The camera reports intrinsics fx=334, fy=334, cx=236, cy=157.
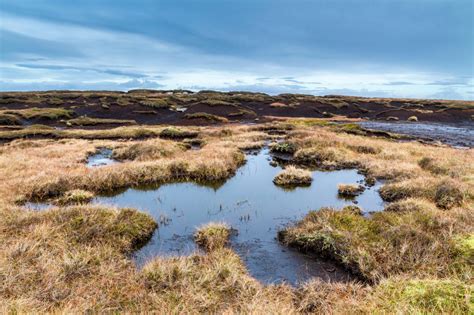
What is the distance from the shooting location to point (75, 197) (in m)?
16.3

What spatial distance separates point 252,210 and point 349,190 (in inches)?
237

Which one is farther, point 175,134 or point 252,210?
point 175,134

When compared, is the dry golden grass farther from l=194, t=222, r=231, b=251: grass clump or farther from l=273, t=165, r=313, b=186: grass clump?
l=273, t=165, r=313, b=186: grass clump

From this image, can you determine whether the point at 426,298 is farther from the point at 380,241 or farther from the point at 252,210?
the point at 252,210

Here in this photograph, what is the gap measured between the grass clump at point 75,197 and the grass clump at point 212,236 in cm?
686

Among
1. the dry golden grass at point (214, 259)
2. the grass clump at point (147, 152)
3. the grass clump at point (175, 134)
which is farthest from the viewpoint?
the grass clump at point (175, 134)

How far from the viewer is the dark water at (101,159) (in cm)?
2542

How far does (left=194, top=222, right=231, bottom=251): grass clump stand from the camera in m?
11.8

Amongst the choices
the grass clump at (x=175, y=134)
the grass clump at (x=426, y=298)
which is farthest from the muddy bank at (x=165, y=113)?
the grass clump at (x=426, y=298)

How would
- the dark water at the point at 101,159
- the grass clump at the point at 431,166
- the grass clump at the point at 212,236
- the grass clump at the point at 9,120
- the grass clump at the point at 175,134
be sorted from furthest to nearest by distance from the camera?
1. the grass clump at the point at 9,120
2. the grass clump at the point at 175,134
3. the dark water at the point at 101,159
4. the grass clump at the point at 431,166
5. the grass clump at the point at 212,236

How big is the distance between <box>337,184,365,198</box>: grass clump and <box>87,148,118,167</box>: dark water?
665 inches

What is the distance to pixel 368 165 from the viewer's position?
23.6 m

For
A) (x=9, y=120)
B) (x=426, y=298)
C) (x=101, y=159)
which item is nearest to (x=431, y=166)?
(x=426, y=298)

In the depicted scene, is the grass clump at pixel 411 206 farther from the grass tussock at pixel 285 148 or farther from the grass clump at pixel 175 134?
the grass clump at pixel 175 134
